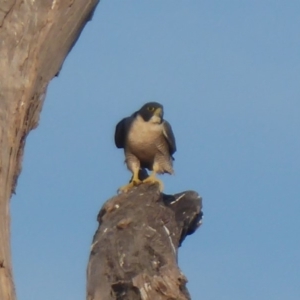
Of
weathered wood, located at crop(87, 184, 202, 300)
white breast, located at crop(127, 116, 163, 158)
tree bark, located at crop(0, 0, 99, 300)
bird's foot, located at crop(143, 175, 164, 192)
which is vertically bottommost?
weathered wood, located at crop(87, 184, 202, 300)

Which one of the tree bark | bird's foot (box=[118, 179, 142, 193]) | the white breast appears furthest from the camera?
the white breast

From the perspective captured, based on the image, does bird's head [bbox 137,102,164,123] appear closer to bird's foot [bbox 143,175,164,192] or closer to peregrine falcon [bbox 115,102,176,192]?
peregrine falcon [bbox 115,102,176,192]

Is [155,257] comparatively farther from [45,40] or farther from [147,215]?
[45,40]

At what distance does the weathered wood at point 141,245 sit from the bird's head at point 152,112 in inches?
103

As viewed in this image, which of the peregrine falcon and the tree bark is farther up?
the peregrine falcon

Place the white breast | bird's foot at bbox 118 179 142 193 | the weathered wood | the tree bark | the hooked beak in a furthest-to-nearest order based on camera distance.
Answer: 1. the hooked beak
2. the white breast
3. bird's foot at bbox 118 179 142 193
4. the weathered wood
5. the tree bark

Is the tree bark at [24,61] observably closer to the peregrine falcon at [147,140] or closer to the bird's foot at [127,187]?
the bird's foot at [127,187]

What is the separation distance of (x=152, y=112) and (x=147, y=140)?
311 mm

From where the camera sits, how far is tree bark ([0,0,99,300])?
4809mm

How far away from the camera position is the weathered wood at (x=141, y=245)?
527cm

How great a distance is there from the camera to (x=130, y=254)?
18.1ft

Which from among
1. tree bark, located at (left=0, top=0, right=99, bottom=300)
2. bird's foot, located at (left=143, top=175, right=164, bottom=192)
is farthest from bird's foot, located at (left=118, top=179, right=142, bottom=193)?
tree bark, located at (left=0, top=0, right=99, bottom=300)

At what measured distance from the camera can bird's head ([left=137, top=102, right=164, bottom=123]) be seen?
8992 mm

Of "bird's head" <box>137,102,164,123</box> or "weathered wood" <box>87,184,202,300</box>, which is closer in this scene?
"weathered wood" <box>87,184,202,300</box>
